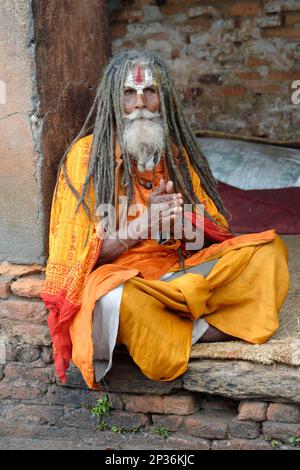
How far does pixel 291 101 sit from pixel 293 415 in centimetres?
398

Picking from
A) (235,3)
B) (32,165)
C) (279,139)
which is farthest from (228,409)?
(235,3)

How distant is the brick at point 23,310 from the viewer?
3.90 meters

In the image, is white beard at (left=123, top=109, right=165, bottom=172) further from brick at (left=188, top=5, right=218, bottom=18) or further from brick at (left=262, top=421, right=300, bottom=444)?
brick at (left=188, top=5, right=218, bottom=18)

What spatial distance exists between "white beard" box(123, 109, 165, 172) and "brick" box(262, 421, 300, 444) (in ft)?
4.26

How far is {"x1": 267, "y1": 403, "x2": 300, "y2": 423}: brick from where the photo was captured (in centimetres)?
351

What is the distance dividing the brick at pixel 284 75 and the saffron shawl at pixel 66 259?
3.59 meters

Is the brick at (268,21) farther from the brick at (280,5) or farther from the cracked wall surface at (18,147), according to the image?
the cracked wall surface at (18,147)

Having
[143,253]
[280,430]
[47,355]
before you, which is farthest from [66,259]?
[280,430]

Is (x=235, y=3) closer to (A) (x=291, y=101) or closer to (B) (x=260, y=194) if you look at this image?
(A) (x=291, y=101)

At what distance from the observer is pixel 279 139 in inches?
277

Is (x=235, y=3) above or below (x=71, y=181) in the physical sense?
above

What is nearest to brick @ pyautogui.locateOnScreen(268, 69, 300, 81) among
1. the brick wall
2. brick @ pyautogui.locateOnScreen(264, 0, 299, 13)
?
the brick wall

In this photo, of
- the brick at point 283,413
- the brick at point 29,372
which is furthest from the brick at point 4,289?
the brick at point 283,413

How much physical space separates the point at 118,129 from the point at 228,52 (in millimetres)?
3617
